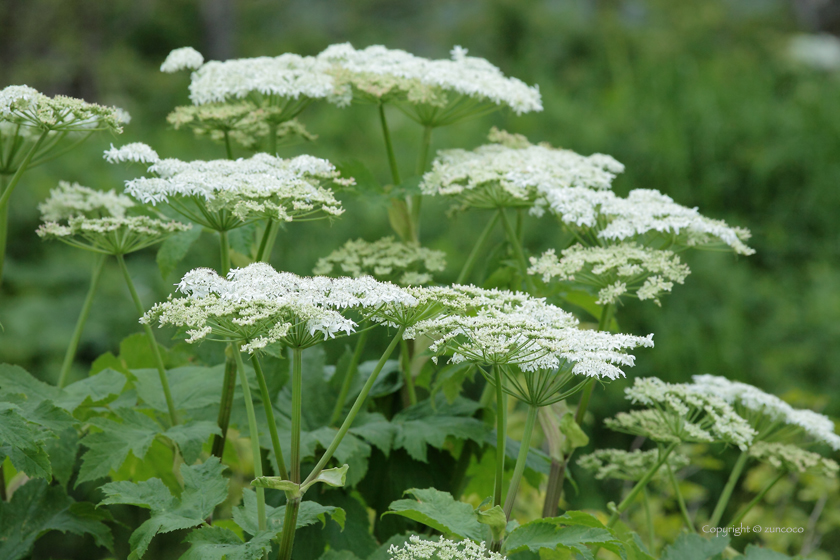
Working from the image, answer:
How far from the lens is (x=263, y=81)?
215 cm

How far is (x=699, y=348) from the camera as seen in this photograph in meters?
4.83

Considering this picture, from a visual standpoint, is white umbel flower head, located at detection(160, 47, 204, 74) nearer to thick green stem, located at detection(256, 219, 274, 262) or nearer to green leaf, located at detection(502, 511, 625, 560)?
thick green stem, located at detection(256, 219, 274, 262)

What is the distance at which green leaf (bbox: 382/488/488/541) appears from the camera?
1.51 metres

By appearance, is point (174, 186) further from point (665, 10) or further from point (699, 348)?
point (665, 10)

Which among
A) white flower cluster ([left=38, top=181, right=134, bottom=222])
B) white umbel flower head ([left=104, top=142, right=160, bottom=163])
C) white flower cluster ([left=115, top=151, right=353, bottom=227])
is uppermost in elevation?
white umbel flower head ([left=104, top=142, right=160, bottom=163])

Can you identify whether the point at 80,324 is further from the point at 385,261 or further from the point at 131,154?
the point at 385,261

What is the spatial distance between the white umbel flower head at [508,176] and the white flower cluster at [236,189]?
18.5 inches

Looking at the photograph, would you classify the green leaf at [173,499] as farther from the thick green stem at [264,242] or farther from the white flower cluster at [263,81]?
the white flower cluster at [263,81]

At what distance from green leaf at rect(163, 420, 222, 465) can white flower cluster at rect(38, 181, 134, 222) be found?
73cm

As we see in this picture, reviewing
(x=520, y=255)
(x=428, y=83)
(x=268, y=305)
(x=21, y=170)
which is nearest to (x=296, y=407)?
(x=268, y=305)

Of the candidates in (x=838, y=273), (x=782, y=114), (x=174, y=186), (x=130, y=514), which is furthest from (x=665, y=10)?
(x=174, y=186)

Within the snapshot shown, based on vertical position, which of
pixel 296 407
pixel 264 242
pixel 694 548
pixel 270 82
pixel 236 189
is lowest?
pixel 694 548

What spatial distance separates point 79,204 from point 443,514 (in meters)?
1.48

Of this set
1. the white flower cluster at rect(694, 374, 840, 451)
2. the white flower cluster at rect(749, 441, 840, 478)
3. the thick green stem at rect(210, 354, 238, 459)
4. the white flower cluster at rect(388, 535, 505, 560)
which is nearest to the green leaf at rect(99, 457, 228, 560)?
the thick green stem at rect(210, 354, 238, 459)
